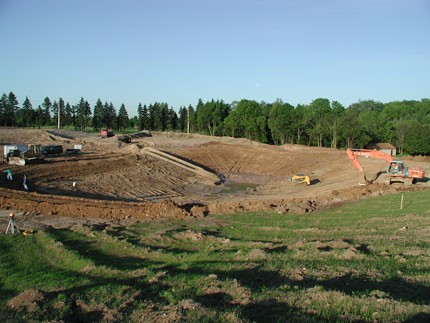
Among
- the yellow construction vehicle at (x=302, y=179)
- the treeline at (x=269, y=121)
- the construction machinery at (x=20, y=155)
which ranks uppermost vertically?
the treeline at (x=269, y=121)

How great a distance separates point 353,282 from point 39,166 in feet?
100.0

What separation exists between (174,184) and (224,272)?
26.5m

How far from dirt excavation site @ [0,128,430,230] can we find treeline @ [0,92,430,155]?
42.9 ft

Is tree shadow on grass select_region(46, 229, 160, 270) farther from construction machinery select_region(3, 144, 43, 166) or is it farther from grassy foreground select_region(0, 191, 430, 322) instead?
construction machinery select_region(3, 144, 43, 166)

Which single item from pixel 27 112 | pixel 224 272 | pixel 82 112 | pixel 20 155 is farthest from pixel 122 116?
pixel 224 272

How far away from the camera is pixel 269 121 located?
245 ft

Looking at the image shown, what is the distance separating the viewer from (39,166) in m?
32.8

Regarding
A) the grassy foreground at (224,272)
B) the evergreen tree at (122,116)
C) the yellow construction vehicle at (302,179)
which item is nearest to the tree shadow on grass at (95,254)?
the grassy foreground at (224,272)

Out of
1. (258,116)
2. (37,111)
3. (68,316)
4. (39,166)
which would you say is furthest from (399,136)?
(37,111)

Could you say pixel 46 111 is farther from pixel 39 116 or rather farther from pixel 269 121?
pixel 269 121

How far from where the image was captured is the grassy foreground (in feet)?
22.8

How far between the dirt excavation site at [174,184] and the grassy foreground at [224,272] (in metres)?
4.57

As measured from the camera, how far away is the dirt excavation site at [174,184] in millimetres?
21125

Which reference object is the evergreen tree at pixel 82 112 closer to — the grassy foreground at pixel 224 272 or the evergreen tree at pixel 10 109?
the evergreen tree at pixel 10 109
